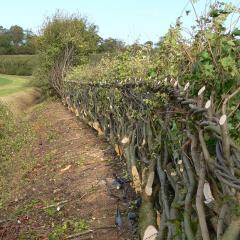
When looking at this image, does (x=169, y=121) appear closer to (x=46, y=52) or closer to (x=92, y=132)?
(x=92, y=132)

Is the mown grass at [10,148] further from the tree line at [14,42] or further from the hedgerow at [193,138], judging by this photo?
the tree line at [14,42]

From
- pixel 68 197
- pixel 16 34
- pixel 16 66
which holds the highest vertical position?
pixel 16 34

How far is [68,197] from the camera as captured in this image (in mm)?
7855

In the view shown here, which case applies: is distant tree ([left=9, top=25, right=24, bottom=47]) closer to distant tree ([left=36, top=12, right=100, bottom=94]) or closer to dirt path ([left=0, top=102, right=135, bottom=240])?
distant tree ([left=36, top=12, right=100, bottom=94])

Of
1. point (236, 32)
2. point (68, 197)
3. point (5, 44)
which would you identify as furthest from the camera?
point (5, 44)

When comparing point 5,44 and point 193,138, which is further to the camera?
point 5,44

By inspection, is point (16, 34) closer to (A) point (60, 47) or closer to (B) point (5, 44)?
(B) point (5, 44)

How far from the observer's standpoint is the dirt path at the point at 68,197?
6379 millimetres

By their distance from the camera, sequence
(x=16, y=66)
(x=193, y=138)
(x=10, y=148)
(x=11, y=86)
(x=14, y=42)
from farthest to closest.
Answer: (x=14, y=42)
(x=16, y=66)
(x=11, y=86)
(x=10, y=148)
(x=193, y=138)

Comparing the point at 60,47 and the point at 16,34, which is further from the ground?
the point at 16,34

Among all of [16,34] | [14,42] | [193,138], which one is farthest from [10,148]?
[16,34]

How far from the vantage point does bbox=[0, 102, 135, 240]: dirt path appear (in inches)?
251

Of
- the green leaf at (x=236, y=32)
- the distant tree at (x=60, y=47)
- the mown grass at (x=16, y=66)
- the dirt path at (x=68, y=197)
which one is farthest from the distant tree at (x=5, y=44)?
the green leaf at (x=236, y=32)

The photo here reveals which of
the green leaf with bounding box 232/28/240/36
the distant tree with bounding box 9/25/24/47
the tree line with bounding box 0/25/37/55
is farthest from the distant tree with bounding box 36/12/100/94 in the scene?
the distant tree with bounding box 9/25/24/47
